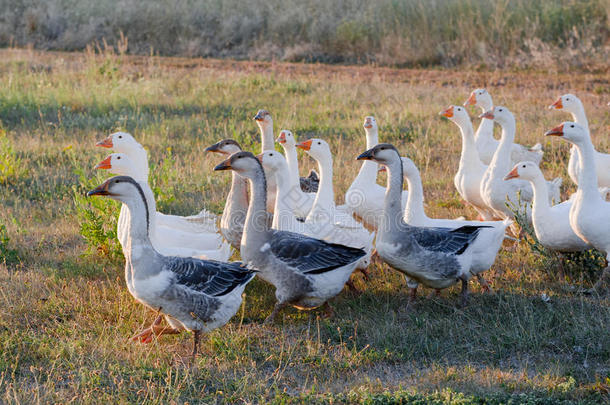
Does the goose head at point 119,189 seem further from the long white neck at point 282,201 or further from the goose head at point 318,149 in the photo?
the goose head at point 318,149

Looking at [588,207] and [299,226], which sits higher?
[588,207]

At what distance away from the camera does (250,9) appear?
2231cm

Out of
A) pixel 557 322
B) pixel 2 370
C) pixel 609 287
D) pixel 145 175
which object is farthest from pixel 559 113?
pixel 2 370

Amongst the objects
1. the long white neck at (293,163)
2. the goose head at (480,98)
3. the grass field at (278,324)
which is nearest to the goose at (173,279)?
the grass field at (278,324)

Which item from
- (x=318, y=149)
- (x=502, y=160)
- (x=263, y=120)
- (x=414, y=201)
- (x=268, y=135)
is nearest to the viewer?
(x=414, y=201)

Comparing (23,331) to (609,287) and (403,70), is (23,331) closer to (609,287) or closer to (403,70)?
(609,287)

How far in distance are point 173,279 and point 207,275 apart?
0.29 metres

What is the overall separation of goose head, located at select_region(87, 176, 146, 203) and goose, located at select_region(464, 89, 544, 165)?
5.57 m

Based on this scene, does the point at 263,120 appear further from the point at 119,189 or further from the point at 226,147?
→ the point at 119,189

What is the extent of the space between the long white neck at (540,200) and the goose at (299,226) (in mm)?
1583

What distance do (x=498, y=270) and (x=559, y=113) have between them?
21.2 ft

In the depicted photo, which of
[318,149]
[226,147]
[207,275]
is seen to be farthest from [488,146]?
[207,275]

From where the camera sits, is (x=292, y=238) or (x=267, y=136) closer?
(x=292, y=238)

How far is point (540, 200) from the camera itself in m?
6.35
